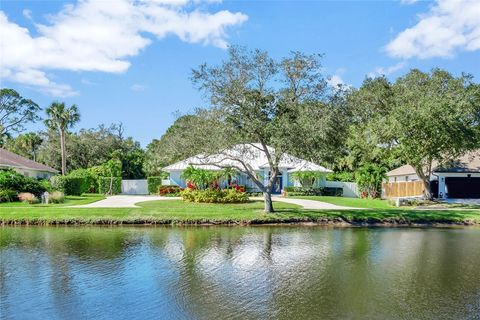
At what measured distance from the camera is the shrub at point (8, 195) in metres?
32.3

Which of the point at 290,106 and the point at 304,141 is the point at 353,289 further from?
the point at 290,106

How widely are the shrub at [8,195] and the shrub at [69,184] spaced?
8.15 metres


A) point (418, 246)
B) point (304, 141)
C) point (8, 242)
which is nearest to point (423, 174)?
point (304, 141)

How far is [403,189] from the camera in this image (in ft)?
146

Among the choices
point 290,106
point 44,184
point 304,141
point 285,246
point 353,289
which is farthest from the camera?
point 44,184

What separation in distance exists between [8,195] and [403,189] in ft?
113

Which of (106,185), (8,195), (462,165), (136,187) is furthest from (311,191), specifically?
(8,195)

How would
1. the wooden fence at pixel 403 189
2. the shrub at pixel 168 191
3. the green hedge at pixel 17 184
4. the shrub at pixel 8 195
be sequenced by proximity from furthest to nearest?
1. the wooden fence at pixel 403 189
2. the shrub at pixel 168 191
3. the green hedge at pixel 17 184
4. the shrub at pixel 8 195

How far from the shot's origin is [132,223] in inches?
1003

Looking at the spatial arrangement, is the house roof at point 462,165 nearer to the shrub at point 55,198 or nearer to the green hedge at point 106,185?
the shrub at point 55,198

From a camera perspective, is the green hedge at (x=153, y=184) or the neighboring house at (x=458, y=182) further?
the green hedge at (x=153, y=184)

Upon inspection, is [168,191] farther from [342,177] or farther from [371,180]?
[342,177]

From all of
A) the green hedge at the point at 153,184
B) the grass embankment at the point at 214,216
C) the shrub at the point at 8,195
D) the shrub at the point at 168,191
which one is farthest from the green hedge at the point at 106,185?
the grass embankment at the point at 214,216

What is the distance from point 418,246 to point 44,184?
29.2m
